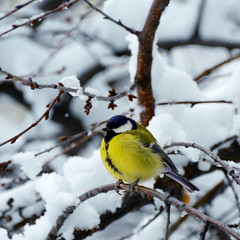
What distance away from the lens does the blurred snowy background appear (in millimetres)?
2268

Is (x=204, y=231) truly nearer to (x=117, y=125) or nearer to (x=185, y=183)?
(x=185, y=183)

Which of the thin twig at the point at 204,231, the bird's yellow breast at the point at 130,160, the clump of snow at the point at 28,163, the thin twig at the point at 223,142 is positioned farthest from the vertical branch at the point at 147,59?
the thin twig at the point at 204,231

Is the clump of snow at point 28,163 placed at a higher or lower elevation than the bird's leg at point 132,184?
higher

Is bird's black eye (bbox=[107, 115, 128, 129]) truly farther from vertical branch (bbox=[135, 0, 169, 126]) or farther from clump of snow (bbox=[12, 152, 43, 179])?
clump of snow (bbox=[12, 152, 43, 179])

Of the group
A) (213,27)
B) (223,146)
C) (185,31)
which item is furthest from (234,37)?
(223,146)

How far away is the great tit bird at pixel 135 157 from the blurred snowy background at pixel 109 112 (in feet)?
0.35

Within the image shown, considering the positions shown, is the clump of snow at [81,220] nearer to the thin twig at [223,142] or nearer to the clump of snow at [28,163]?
the clump of snow at [28,163]

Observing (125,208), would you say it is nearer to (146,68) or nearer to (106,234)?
(146,68)

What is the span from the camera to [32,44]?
466cm

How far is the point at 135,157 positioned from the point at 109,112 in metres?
2.20

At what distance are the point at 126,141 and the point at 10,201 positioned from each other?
82 cm

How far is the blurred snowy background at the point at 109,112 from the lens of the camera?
2.27 meters

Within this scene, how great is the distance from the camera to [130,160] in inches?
89.5

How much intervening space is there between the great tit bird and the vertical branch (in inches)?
Result: 9.0
